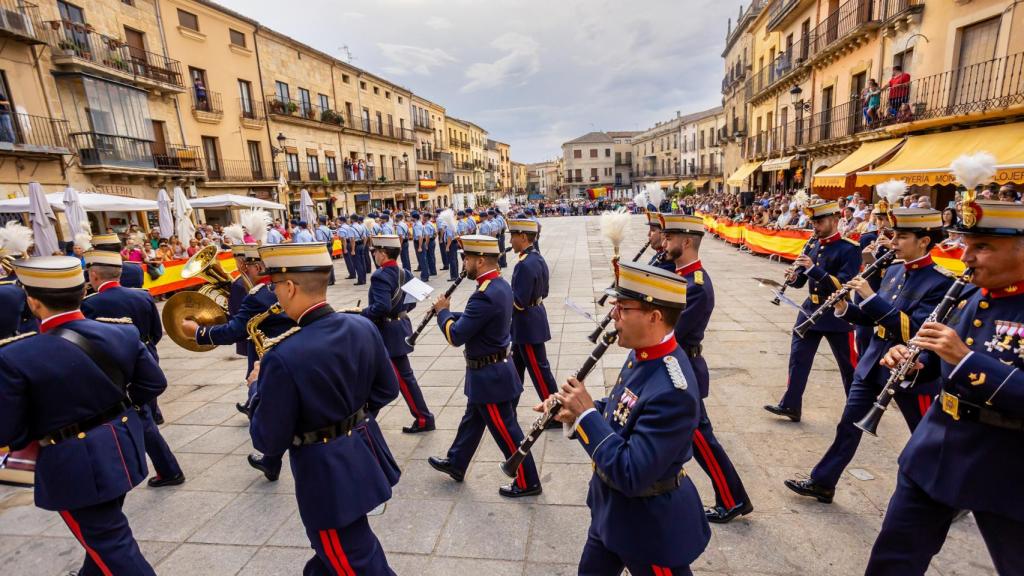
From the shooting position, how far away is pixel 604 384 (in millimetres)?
6051

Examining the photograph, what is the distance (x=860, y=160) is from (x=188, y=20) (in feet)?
95.8

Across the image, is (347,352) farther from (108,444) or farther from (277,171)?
(277,171)

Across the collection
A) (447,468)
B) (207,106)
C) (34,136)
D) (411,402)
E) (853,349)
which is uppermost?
(207,106)

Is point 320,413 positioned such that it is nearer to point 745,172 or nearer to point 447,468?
point 447,468

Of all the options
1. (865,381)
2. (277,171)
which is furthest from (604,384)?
(277,171)

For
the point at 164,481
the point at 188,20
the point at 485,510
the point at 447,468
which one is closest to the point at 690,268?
the point at 485,510

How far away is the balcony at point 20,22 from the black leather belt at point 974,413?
75.5 feet

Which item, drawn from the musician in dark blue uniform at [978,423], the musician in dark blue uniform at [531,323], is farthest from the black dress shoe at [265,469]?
the musician in dark blue uniform at [978,423]

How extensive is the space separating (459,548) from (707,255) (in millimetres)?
16195

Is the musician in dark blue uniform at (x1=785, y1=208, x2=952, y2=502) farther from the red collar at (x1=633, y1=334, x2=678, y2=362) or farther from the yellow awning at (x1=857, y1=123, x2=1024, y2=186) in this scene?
the yellow awning at (x1=857, y1=123, x2=1024, y2=186)

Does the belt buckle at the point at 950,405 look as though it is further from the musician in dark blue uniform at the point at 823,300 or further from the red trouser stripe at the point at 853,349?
the red trouser stripe at the point at 853,349

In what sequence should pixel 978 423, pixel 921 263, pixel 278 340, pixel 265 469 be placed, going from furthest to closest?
pixel 265 469 → pixel 921 263 → pixel 278 340 → pixel 978 423

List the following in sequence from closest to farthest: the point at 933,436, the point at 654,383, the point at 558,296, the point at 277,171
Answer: the point at 654,383 → the point at 933,436 → the point at 558,296 → the point at 277,171

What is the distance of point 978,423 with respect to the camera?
2.22 m
